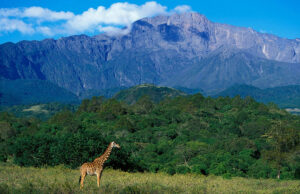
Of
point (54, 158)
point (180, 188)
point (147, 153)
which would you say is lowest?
point (147, 153)

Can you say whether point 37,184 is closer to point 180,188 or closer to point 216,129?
point 180,188

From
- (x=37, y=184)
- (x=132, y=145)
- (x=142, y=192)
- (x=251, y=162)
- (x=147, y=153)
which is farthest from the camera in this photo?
(x=132, y=145)

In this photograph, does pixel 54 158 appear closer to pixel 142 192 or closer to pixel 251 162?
pixel 142 192

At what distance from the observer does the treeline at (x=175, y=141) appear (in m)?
38.4

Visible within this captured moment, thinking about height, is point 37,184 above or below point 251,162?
above

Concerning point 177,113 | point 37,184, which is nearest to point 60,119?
point 177,113

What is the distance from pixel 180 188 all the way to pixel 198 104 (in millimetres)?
114512

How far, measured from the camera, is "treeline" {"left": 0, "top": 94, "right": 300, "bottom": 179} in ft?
126

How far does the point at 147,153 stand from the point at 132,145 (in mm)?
5690

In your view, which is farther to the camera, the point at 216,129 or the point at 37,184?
the point at 216,129

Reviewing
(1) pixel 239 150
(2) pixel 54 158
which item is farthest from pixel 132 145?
(2) pixel 54 158

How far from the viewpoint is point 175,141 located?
7825 centimetres

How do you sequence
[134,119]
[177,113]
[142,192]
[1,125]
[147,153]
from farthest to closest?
[177,113]
[134,119]
[1,125]
[147,153]
[142,192]

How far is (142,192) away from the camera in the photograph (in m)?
16.3
